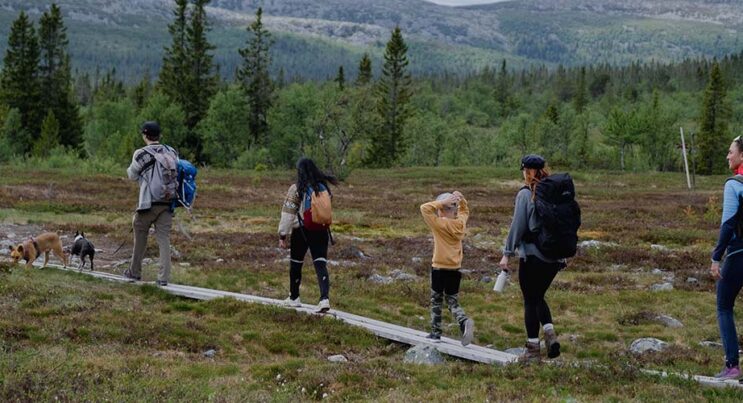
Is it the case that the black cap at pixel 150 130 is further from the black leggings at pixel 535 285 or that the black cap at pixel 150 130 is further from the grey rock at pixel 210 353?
the black leggings at pixel 535 285

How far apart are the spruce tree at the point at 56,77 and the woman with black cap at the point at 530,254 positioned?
7380 centimetres

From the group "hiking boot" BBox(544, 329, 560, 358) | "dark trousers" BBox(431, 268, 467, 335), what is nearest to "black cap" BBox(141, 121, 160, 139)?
"dark trousers" BBox(431, 268, 467, 335)

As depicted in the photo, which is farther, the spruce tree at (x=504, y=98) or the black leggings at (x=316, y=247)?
the spruce tree at (x=504, y=98)

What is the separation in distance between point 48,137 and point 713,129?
7927cm

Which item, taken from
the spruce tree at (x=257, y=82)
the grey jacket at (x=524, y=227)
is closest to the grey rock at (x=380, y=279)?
the grey jacket at (x=524, y=227)

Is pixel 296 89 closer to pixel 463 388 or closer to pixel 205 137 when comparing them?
pixel 205 137

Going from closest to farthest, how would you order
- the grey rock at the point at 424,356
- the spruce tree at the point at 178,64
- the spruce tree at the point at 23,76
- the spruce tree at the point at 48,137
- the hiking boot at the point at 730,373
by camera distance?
the hiking boot at the point at 730,373, the grey rock at the point at 424,356, the spruce tree at the point at 48,137, the spruce tree at the point at 23,76, the spruce tree at the point at 178,64

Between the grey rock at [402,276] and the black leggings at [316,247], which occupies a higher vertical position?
the black leggings at [316,247]

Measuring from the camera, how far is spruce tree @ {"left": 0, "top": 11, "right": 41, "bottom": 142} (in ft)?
244

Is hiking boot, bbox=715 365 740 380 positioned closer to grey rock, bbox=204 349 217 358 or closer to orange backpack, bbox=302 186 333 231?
orange backpack, bbox=302 186 333 231

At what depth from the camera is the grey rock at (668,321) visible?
13778 mm

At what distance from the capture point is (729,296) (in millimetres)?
8969

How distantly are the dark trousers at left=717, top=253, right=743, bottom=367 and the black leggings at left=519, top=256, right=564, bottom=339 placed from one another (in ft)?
6.56

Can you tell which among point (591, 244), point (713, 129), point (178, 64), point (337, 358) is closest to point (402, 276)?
point (337, 358)
